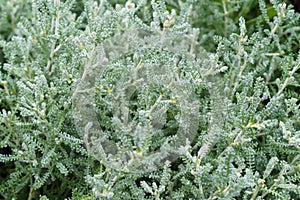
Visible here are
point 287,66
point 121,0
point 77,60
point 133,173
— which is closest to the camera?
point 133,173

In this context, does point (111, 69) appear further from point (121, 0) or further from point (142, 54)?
point (121, 0)

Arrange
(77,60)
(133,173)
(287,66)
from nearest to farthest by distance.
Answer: (133,173)
(77,60)
(287,66)

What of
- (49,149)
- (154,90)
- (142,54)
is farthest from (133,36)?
(49,149)

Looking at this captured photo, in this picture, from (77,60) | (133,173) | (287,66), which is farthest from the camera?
(287,66)

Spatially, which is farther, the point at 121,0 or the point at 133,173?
the point at 121,0

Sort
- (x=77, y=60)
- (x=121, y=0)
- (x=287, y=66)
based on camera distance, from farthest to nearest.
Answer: (x=121, y=0) → (x=287, y=66) → (x=77, y=60)

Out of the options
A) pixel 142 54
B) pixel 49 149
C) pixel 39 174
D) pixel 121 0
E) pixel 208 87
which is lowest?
pixel 39 174

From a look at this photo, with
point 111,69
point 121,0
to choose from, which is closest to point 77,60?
point 111,69

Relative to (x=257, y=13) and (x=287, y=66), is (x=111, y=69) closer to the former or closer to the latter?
(x=287, y=66)

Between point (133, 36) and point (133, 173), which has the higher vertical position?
point (133, 36)
